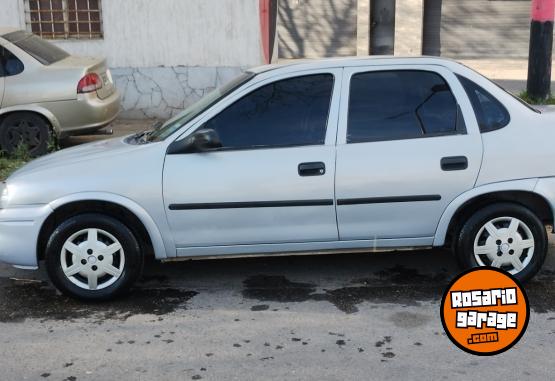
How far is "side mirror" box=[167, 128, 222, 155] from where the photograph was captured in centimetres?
505

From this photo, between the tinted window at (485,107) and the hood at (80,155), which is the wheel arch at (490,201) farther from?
the hood at (80,155)

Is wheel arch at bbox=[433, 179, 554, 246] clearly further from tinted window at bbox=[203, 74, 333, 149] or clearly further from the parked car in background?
the parked car in background

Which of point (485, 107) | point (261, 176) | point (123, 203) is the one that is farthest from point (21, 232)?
point (485, 107)

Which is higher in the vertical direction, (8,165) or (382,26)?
(382,26)

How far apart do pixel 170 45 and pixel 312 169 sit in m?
7.20

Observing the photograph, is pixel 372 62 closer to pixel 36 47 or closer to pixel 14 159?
pixel 14 159

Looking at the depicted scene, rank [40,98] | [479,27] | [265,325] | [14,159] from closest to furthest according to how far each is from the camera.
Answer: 1. [265,325]
2. [14,159]
3. [40,98]
4. [479,27]

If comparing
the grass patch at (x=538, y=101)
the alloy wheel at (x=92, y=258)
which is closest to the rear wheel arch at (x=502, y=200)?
the alloy wheel at (x=92, y=258)

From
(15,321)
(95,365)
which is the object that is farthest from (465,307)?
(15,321)

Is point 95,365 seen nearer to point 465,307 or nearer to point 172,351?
point 172,351

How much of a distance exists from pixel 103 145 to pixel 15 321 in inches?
55.6

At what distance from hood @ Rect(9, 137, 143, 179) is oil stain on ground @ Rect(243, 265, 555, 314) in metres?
1.28

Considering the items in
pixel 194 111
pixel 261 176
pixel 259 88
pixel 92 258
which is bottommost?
pixel 92 258

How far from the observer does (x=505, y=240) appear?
5.21m
